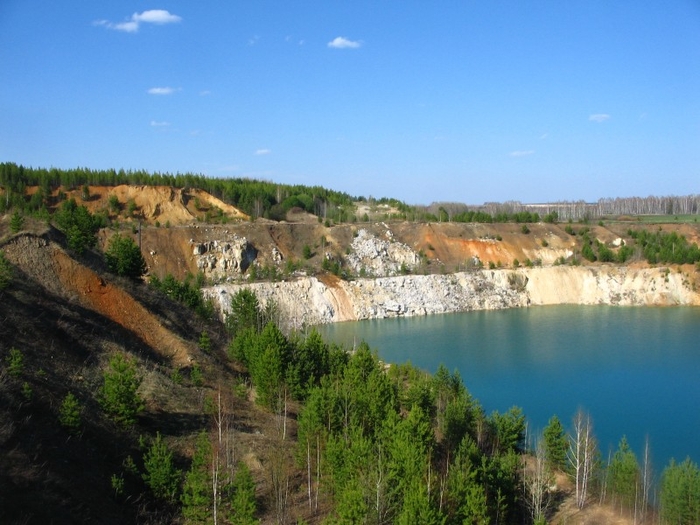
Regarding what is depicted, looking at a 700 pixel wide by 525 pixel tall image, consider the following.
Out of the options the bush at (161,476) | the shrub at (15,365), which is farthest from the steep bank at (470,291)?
the bush at (161,476)

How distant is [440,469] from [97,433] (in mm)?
9634

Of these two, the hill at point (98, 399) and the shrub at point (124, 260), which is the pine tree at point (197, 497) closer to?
the hill at point (98, 399)

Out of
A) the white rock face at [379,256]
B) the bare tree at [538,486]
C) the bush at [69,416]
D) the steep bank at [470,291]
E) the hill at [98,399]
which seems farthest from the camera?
the white rock face at [379,256]

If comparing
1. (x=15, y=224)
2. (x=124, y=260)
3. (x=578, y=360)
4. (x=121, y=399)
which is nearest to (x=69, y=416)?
(x=121, y=399)

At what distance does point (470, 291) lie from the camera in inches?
Answer: 2328

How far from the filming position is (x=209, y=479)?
14.1m

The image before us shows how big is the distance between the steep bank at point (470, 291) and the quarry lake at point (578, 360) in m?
2.05

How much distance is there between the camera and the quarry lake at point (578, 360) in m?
24.4

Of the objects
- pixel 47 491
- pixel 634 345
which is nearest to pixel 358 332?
pixel 634 345

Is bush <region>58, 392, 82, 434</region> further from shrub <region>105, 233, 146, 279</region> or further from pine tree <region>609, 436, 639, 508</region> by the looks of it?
pine tree <region>609, 436, 639, 508</region>

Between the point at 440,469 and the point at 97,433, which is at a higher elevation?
the point at 97,433

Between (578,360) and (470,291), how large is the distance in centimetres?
2374

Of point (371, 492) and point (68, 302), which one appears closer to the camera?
point (371, 492)

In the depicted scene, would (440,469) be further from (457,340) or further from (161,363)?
(457,340)
